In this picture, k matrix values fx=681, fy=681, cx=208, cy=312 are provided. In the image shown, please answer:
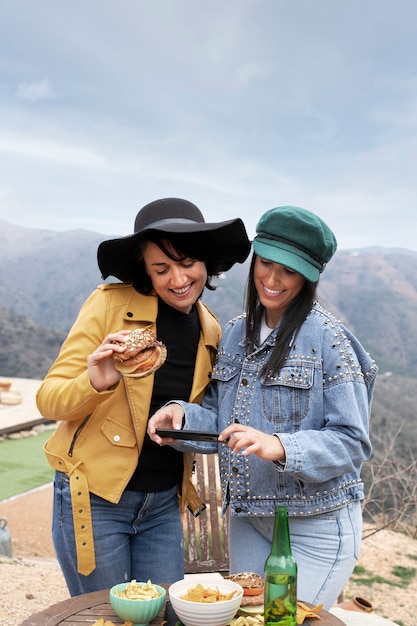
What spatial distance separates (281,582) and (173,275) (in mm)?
1131

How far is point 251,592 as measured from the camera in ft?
7.04

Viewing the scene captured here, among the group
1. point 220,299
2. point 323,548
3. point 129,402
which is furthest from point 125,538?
point 220,299

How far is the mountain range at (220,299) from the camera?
111 ft

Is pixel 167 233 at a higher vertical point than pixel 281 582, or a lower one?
higher

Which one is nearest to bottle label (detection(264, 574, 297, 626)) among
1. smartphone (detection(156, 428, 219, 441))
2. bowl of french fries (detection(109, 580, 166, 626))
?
bowl of french fries (detection(109, 580, 166, 626))

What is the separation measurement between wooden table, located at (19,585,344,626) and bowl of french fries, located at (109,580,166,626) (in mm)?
60

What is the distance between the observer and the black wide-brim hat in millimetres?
2533

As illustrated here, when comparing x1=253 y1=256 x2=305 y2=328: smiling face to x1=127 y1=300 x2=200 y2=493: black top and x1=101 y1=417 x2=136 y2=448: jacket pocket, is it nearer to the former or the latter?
x1=127 y1=300 x2=200 y2=493: black top

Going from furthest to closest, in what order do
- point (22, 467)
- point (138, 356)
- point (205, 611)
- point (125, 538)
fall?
point (22, 467) < point (125, 538) < point (138, 356) < point (205, 611)

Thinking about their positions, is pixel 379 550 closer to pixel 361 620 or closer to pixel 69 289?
pixel 361 620

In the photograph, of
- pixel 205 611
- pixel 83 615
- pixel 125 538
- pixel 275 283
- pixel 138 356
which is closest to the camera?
pixel 205 611

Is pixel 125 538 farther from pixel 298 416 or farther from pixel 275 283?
pixel 275 283

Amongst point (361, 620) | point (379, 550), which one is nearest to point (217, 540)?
point (361, 620)

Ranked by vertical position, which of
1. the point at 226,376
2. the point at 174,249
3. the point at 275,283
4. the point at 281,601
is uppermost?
the point at 174,249
